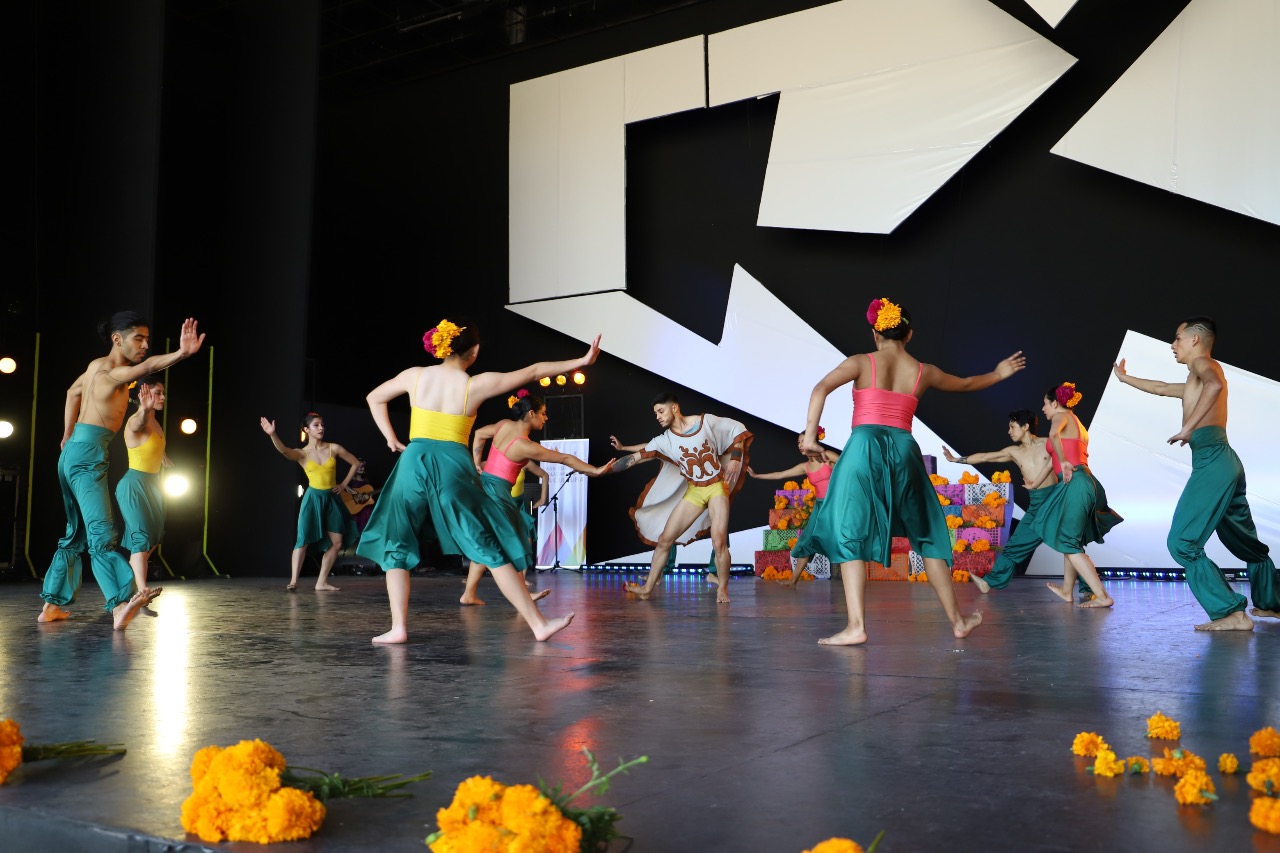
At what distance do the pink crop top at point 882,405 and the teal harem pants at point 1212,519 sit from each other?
5.43 feet

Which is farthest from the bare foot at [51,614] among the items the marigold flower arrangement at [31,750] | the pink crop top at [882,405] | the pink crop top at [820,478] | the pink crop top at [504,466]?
the pink crop top at [820,478]

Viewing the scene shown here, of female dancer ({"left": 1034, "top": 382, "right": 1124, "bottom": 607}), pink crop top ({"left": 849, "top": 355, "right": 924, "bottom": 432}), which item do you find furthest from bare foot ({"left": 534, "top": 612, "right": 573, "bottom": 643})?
female dancer ({"left": 1034, "top": 382, "right": 1124, "bottom": 607})

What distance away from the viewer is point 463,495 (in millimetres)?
4605

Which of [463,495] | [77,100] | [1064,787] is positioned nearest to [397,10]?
[77,100]

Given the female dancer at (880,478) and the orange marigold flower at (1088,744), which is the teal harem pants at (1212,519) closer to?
the female dancer at (880,478)

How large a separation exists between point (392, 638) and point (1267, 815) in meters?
3.66

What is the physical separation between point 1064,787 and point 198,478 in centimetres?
1176

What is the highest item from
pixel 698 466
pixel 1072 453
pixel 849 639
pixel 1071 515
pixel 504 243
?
pixel 504 243

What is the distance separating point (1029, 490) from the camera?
821 centimetres

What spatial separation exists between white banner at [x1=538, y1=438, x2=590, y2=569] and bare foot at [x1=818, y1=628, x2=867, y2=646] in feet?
29.9

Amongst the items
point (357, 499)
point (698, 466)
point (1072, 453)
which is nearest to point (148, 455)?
point (698, 466)

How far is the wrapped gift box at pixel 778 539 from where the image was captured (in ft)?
40.6

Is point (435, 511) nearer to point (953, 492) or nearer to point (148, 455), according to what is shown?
point (148, 455)

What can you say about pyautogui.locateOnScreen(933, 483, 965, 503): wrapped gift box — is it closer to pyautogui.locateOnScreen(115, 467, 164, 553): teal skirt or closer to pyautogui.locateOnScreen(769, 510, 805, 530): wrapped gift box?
pyautogui.locateOnScreen(769, 510, 805, 530): wrapped gift box
